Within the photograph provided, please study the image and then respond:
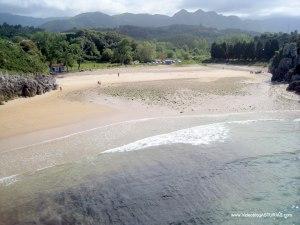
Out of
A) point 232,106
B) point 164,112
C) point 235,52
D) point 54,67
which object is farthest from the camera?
point 235,52

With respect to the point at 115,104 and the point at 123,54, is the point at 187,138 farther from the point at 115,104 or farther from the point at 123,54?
the point at 123,54

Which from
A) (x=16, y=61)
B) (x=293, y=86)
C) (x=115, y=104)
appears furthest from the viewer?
(x=293, y=86)

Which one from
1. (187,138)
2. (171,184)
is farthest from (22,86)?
(171,184)

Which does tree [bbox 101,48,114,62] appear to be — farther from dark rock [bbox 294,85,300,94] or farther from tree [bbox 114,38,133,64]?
dark rock [bbox 294,85,300,94]

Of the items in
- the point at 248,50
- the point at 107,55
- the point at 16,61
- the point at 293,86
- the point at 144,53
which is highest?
the point at 16,61

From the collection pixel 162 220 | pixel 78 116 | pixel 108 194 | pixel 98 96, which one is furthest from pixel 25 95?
pixel 162 220

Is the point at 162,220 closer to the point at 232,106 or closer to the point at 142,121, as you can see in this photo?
the point at 142,121

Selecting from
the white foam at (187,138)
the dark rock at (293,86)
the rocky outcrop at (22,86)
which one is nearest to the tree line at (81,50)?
the rocky outcrop at (22,86)

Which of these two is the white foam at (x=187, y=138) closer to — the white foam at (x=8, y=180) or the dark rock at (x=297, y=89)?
the white foam at (x=8, y=180)
